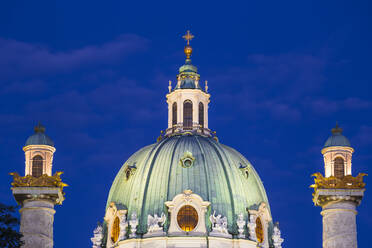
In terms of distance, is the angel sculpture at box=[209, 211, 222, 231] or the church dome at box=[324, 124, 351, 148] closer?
the church dome at box=[324, 124, 351, 148]

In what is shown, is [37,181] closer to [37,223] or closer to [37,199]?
[37,199]

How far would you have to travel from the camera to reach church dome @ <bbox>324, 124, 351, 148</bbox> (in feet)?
385

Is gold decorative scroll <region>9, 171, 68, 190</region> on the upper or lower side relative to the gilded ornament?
lower

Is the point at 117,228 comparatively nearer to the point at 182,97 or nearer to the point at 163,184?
the point at 163,184

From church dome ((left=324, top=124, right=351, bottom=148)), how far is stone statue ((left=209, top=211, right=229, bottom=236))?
12.1 metres

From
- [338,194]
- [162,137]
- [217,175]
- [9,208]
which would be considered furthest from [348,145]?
[9,208]

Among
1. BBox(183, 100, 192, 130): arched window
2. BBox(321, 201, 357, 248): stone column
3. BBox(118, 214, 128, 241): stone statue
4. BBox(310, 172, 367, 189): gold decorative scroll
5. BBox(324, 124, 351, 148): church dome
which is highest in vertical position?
BBox(183, 100, 192, 130): arched window

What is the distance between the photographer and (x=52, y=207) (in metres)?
114

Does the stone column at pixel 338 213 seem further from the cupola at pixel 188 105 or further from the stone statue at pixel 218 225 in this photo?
the cupola at pixel 188 105

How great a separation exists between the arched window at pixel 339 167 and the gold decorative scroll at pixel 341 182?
123 cm

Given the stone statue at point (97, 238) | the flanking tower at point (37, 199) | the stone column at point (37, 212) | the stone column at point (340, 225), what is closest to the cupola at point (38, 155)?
the flanking tower at point (37, 199)

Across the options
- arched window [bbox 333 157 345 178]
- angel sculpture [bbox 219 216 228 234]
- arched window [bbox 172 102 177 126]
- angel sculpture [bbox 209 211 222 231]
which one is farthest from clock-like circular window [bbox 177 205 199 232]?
arched window [bbox 333 157 345 178]

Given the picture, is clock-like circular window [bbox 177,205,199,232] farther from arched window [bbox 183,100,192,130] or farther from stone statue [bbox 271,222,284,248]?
arched window [bbox 183,100,192,130]

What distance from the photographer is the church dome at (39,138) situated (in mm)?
117750
